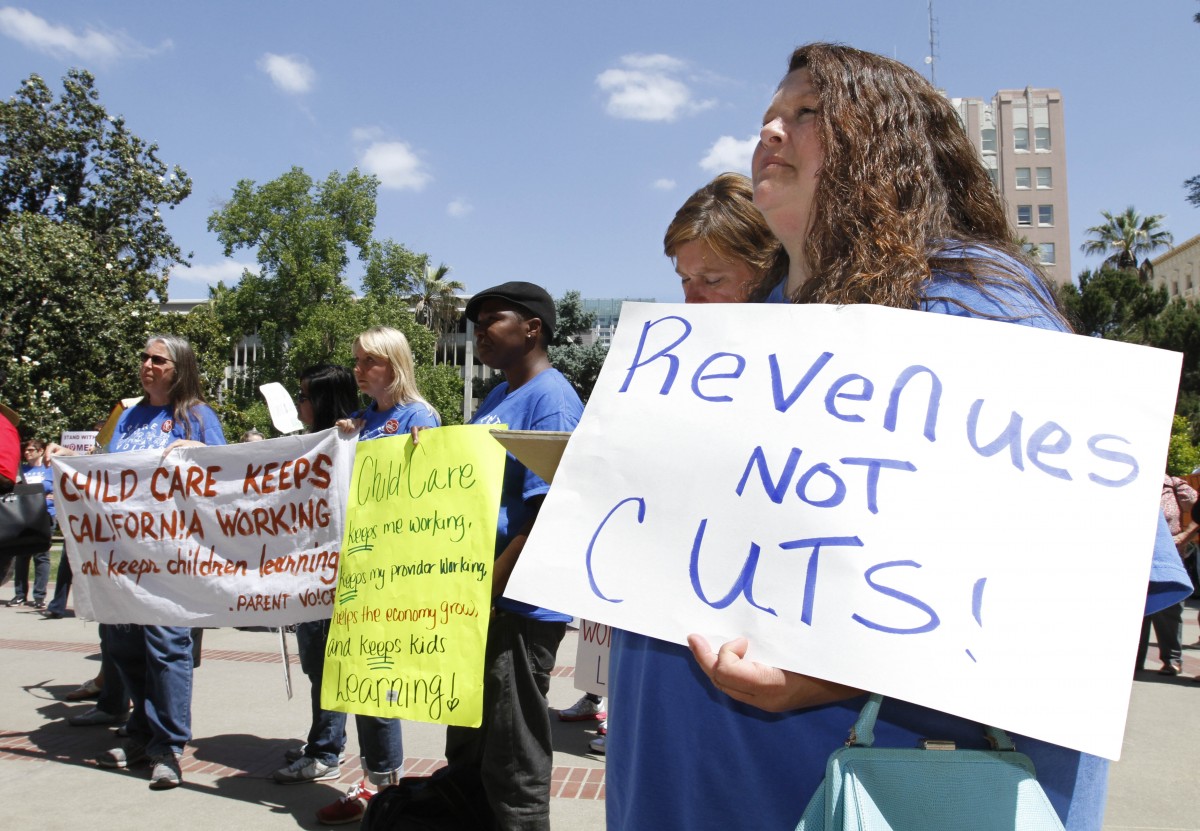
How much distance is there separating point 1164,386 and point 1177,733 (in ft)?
18.3

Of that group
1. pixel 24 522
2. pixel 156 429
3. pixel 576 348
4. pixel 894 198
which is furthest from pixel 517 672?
pixel 576 348

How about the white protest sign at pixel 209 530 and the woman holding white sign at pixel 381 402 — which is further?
the white protest sign at pixel 209 530

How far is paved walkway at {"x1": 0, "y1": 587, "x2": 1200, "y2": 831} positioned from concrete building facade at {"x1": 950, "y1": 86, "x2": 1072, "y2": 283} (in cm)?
6228

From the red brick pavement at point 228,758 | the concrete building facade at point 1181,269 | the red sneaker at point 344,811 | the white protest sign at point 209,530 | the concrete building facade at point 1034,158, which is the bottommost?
the red brick pavement at point 228,758

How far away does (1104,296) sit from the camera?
3173cm

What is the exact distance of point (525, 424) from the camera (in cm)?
283

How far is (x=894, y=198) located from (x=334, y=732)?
3730 millimetres

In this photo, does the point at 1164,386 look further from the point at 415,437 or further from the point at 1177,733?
the point at 1177,733

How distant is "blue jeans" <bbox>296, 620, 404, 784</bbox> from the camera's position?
3.29 meters

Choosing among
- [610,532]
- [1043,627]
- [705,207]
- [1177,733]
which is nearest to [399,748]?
[705,207]

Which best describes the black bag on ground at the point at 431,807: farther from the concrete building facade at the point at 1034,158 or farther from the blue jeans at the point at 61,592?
the concrete building facade at the point at 1034,158

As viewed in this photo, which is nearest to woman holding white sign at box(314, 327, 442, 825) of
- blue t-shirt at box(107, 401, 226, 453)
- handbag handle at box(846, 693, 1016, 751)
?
blue t-shirt at box(107, 401, 226, 453)

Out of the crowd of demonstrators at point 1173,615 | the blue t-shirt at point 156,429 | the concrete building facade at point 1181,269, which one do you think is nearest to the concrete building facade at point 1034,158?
the concrete building facade at point 1181,269

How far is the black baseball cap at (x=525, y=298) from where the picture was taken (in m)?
3.04
